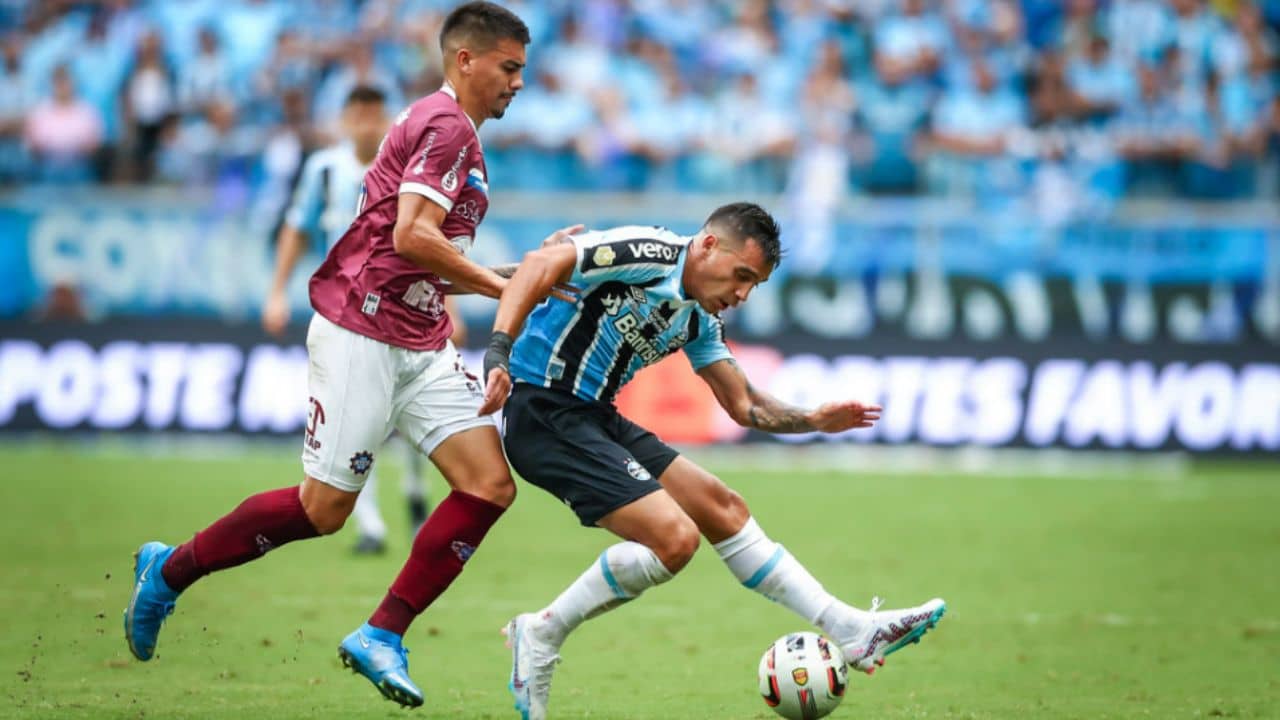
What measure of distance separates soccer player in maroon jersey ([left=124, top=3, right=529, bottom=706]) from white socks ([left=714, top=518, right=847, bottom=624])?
98 cm

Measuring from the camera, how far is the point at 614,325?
651cm

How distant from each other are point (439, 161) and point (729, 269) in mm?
1215

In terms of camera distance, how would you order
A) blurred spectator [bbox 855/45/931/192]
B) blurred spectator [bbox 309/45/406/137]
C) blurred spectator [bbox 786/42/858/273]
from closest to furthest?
blurred spectator [bbox 786/42/858/273] → blurred spectator [bbox 855/45/931/192] → blurred spectator [bbox 309/45/406/137]

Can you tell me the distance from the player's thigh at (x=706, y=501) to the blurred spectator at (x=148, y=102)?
13022 mm

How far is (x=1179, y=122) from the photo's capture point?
61.6ft

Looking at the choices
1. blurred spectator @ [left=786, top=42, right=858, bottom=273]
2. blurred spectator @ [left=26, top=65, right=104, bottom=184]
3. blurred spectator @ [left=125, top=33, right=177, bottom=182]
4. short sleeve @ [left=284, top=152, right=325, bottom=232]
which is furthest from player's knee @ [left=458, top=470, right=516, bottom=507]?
blurred spectator @ [left=26, top=65, right=104, bottom=184]

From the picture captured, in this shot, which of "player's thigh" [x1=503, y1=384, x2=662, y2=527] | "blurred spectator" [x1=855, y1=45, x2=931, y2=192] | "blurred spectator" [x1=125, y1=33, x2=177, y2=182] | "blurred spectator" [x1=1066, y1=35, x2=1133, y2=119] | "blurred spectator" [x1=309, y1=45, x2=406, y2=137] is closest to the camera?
"player's thigh" [x1=503, y1=384, x2=662, y2=527]

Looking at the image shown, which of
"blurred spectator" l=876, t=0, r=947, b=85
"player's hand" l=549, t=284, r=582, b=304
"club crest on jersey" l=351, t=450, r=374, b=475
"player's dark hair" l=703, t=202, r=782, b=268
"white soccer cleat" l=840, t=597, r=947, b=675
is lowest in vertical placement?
"white soccer cleat" l=840, t=597, r=947, b=675

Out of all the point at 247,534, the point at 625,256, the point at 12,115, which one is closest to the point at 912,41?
the point at 12,115

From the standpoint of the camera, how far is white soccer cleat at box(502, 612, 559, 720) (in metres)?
6.14

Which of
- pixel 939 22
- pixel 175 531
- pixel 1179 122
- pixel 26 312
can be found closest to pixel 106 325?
pixel 26 312

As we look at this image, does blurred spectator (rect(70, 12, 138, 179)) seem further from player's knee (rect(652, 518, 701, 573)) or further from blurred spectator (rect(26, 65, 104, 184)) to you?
player's knee (rect(652, 518, 701, 573))

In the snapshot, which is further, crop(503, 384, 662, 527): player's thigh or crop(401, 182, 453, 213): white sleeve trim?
crop(503, 384, 662, 527): player's thigh

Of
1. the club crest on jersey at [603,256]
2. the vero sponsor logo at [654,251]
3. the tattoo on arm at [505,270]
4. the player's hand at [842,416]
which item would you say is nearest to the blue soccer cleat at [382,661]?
the tattoo on arm at [505,270]
